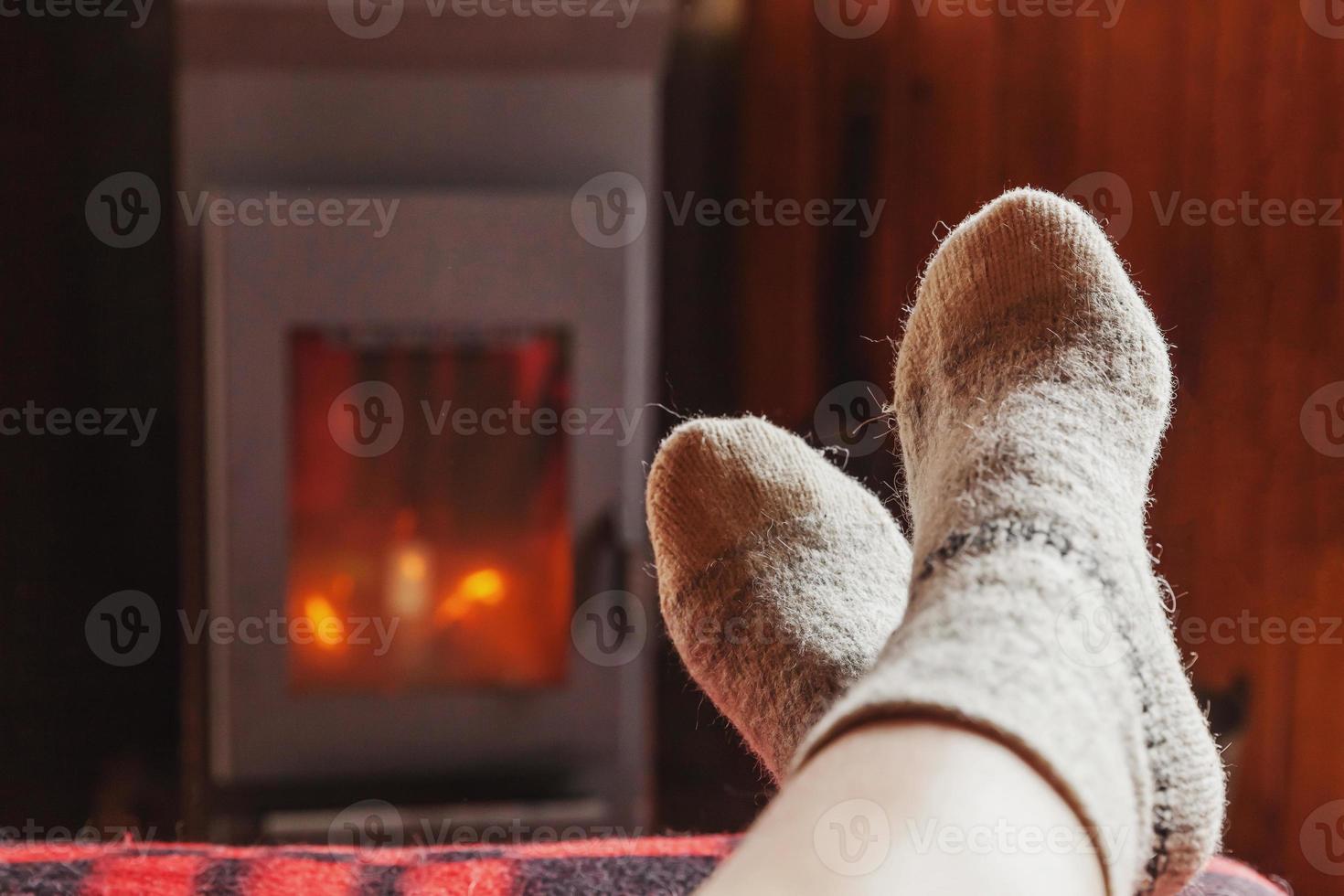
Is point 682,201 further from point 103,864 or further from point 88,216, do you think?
point 103,864

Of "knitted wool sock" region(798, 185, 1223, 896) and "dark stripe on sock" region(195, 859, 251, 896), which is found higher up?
"knitted wool sock" region(798, 185, 1223, 896)

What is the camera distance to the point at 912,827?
0.33 m

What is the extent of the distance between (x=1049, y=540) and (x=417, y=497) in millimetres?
829

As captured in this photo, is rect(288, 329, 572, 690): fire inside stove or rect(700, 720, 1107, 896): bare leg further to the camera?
rect(288, 329, 572, 690): fire inside stove

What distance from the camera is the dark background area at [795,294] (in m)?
1.01

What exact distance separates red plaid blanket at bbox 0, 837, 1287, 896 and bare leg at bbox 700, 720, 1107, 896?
24cm

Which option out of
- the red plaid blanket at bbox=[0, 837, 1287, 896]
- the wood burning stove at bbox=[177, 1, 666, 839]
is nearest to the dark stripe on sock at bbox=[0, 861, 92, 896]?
the red plaid blanket at bbox=[0, 837, 1287, 896]

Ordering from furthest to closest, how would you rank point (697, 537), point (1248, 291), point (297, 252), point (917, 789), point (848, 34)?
point (848, 34)
point (297, 252)
point (1248, 291)
point (697, 537)
point (917, 789)

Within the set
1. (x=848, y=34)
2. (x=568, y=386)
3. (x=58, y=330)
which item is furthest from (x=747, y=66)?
(x=58, y=330)

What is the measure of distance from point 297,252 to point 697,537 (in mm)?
585

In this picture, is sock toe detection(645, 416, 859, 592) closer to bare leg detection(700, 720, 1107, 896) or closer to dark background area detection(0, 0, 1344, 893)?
dark background area detection(0, 0, 1344, 893)

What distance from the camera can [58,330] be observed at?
1201 mm

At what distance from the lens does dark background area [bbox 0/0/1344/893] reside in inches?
39.8

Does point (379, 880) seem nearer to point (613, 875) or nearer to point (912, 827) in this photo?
point (613, 875)
